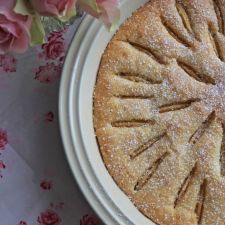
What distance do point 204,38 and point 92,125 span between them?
0.33m

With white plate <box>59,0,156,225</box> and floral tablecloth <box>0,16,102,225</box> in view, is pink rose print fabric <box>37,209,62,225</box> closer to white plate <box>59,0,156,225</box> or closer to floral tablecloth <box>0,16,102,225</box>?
floral tablecloth <box>0,16,102,225</box>

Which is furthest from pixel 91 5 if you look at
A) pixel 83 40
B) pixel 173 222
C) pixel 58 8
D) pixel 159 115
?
pixel 173 222

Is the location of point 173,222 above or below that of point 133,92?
below

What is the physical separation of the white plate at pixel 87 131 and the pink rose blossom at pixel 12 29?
0.74ft

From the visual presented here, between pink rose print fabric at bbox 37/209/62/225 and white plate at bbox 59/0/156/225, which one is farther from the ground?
white plate at bbox 59/0/156/225

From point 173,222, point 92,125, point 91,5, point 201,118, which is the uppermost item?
point 91,5

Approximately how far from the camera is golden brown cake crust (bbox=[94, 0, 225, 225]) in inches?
49.4

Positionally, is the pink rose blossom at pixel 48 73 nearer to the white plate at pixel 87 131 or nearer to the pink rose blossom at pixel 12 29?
the white plate at pixel 87 131

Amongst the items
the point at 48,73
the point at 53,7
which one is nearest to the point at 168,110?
the point at 48,73

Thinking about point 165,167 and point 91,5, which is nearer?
point 91,5

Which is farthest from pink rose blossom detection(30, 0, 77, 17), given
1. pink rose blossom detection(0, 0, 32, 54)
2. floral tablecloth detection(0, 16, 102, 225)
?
floral tablecloth detection(0, 16, 102, 225)

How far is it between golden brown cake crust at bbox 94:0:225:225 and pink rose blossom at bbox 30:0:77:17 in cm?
36

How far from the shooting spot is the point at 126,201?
1.25 metres

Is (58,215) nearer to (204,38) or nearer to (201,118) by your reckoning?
(201,118)
